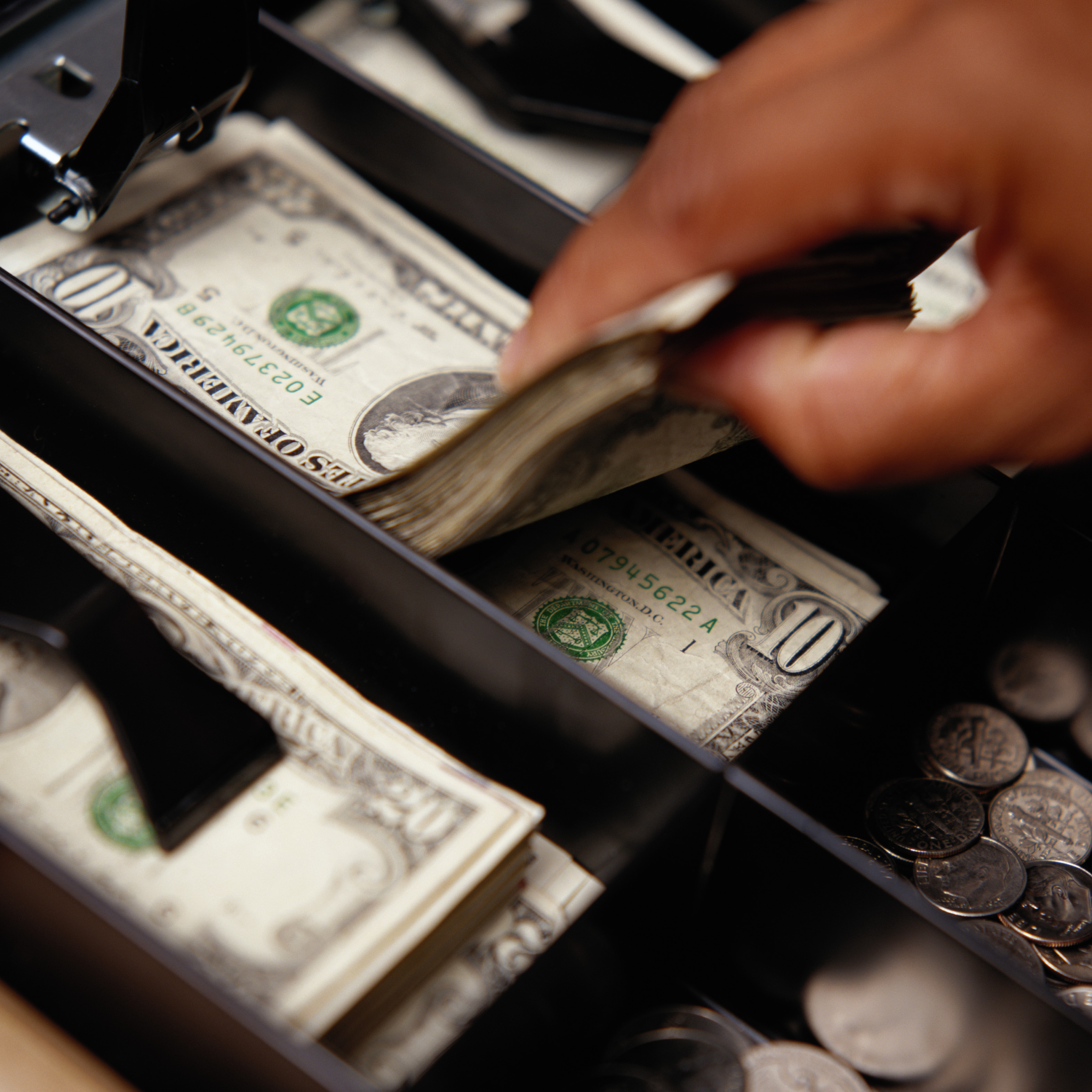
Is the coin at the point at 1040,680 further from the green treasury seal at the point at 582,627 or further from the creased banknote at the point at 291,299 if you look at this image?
the creased banknote at the point at 291,299

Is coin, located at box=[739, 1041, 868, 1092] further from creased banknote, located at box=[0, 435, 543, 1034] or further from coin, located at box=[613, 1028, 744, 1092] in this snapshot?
creased banknote, located at box=[0, 435, 543, 1034]

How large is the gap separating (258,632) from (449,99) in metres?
0.70

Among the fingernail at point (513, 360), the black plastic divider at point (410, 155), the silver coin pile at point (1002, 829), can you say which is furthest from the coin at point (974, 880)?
the black plastic divider at point (410, 155)

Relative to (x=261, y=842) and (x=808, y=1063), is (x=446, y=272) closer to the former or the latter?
(x=261, y=842)

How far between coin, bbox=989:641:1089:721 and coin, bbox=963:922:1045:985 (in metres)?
0.18

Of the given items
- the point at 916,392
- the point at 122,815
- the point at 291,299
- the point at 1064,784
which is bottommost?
the point at 122,815

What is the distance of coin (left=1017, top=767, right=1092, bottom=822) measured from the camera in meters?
0.74

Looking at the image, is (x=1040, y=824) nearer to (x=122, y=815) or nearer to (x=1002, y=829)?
(x=1002, y=829)

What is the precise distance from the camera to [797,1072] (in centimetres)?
61

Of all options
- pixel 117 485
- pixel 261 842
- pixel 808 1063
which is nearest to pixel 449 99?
pixel 117 485

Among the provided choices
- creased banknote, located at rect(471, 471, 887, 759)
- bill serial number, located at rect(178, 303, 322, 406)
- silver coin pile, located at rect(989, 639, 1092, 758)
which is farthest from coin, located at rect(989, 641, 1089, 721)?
bill serial number, located at rect(178, 303, 322, 406)

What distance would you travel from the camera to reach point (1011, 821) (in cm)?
72

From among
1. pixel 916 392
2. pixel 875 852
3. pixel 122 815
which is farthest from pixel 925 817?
pixel 122 815

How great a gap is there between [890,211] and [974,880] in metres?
0.46
